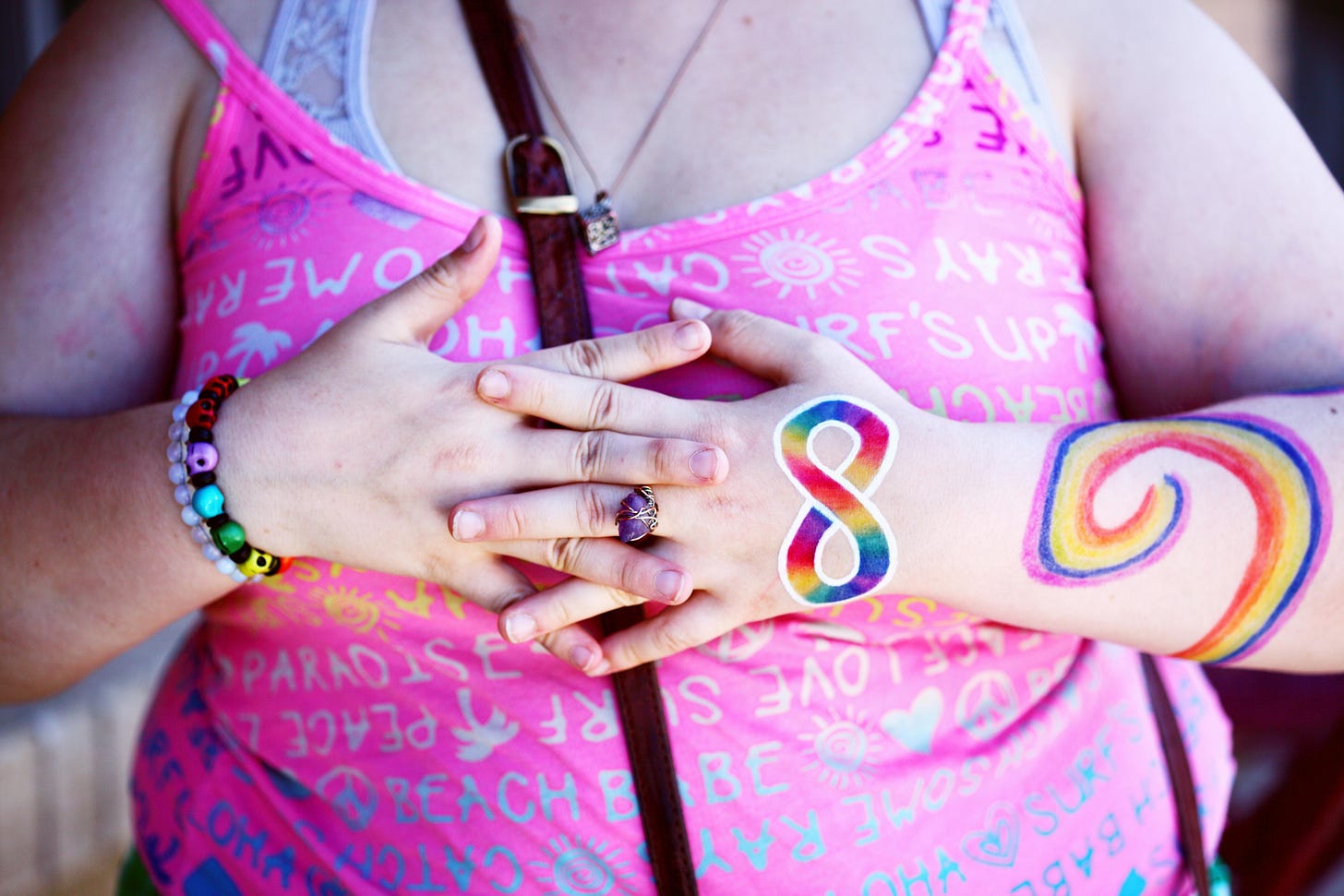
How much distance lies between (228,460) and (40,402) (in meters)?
0.31

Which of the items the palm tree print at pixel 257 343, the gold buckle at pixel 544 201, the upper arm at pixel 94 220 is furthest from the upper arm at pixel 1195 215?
the upper arm at pixel 94 220

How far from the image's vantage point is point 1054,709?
1.13 meters

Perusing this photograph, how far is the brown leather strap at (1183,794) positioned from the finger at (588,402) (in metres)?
0.74

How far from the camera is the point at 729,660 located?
1034 mm

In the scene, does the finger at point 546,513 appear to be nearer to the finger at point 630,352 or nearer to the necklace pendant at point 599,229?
the finger at point 630,352

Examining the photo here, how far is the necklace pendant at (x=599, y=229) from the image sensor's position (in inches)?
42.6

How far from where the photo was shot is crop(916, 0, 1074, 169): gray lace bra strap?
3.78 ft

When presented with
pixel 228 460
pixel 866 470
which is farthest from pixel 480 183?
pixel 866 470

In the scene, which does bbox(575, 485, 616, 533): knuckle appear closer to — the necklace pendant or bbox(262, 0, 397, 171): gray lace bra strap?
the necklace pendant

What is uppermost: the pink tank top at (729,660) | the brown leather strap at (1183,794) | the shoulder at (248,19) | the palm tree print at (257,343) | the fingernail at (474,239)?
the shoulder at (248,19)

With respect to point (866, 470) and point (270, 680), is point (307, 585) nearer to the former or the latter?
point (270, 680)

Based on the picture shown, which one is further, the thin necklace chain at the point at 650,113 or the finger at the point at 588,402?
the thin necklace chain at the point at 650,113

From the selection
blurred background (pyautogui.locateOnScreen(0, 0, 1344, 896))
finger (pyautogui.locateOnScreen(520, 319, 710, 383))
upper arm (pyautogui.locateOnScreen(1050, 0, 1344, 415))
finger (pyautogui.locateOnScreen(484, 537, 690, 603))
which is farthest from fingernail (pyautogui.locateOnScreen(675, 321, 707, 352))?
blurred background (pyautogui.locateOnScreen(0, 0, 1344, 896))

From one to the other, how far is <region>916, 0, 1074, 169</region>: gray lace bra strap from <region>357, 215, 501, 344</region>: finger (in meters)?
0.59
